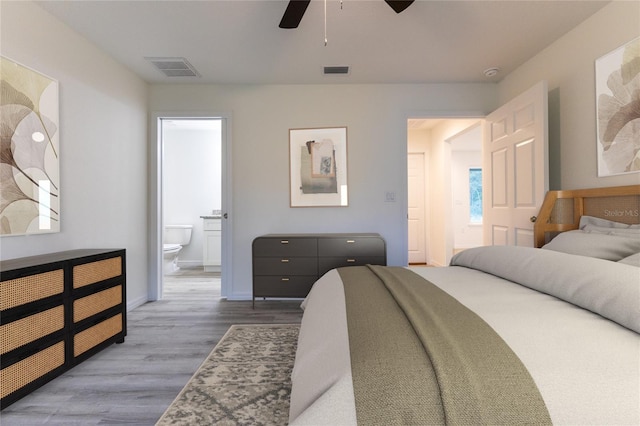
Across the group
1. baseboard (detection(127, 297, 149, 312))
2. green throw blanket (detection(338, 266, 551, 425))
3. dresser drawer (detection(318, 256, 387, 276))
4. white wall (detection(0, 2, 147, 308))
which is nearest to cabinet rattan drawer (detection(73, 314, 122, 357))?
white wall (detection(0, 2, 147, 308))

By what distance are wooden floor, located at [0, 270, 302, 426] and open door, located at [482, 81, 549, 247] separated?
2.30 m

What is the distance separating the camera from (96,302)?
2102 millimetres

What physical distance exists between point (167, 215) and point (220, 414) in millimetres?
4742

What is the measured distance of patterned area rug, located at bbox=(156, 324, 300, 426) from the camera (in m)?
1.46

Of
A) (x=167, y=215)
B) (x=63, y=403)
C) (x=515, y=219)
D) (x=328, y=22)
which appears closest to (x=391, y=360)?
(x=63, y=403)

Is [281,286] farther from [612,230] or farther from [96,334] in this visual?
Answer: [612,230]

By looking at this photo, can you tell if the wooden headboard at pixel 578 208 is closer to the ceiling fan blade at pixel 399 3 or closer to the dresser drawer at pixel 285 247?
the ceiling fan blade at pixel 399 3

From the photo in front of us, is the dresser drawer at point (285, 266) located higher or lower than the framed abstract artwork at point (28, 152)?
lower

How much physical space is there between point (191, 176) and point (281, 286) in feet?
11.2

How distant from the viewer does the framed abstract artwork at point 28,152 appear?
1.90 meters

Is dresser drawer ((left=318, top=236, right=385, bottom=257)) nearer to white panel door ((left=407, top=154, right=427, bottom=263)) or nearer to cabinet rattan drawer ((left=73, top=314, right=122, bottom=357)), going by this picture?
cabinet rattan drawer ((left=73, top=314, right=122, bottom=357))

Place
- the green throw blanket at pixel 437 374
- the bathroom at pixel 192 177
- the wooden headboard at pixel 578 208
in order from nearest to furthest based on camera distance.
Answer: the green throw blanket at pixel 437 374 < the wooden headboard at pixel 578 208 < the bathroom at pixel 192 177

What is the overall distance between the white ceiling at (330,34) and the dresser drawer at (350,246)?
5.86ft

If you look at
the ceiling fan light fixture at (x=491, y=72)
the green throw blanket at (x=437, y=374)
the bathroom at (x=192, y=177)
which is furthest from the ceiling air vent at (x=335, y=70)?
the bathroom at (x=192, y=177)
